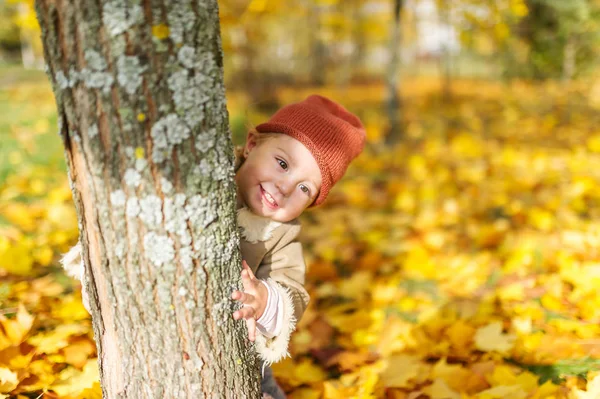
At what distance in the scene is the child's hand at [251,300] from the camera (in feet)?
4.15

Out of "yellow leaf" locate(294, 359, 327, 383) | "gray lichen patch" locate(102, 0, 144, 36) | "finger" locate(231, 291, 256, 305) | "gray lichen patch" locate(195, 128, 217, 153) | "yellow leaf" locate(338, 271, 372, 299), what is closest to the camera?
"gray lichen patch" locate(102, 0, 144, 36)

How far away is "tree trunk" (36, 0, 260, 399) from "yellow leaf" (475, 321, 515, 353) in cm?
119

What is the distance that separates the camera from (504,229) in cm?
335

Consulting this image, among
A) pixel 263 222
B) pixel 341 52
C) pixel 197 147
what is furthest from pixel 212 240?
pixel 341 52

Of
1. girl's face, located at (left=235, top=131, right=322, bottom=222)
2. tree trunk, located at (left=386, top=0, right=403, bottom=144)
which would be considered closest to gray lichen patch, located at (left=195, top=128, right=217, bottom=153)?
girl's face, located at (left=235, top=131, right=322, bottom=222)

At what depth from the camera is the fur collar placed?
4.91ft

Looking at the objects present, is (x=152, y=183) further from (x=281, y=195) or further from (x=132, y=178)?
(x=281, y=195)

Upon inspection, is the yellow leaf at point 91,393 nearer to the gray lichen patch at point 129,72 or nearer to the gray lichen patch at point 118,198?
the gray lichen patch at point 118,198

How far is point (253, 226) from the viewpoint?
150 cm

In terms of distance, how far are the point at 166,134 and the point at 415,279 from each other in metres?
2.25

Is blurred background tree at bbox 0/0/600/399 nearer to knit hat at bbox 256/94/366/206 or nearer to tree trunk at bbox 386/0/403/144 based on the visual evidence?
tree trunk at bbox 386/0/403/144

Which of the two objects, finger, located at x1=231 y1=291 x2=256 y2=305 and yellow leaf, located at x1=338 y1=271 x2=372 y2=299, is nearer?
finger, located at x1=231 y1=291 x2=256 y2=305

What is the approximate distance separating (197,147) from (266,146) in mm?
454

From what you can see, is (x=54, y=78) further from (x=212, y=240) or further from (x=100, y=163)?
(x=212, y=240)
